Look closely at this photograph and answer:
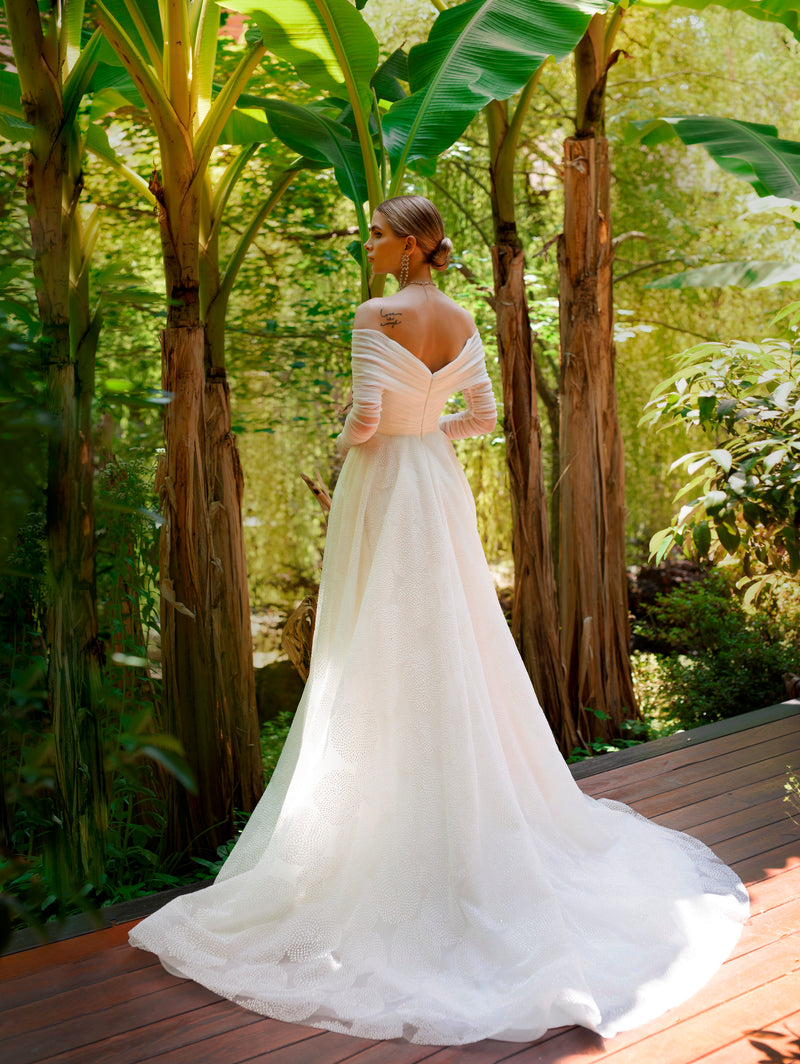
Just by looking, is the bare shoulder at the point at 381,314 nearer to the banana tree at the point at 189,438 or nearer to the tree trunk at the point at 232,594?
the banana tree at the point at 189,438

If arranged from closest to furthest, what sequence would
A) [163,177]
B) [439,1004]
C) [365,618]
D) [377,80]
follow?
[439,1004]
[365,618]
[163,177]
[377,80]

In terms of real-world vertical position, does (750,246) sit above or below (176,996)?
above

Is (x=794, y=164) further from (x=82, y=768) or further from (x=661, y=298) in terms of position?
(x=661, y=298)

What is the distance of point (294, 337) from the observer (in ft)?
21.1

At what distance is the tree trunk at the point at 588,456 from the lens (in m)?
4.11

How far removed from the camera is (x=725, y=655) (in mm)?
4680

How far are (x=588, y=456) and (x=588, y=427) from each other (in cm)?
13

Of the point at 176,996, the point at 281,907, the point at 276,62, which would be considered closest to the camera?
the point at 176,996

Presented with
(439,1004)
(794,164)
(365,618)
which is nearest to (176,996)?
(439,1004)

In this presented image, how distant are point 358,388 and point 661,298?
17.2ft

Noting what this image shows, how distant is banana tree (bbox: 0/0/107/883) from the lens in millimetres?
1155

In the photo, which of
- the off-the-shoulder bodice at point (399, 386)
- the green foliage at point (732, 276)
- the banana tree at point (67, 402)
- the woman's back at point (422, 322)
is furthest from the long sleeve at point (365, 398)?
the green foliage at point (732, 276)

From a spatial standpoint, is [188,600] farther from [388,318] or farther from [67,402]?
[67,402]

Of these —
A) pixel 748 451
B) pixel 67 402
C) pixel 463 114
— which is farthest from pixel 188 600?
pixel 748 451
